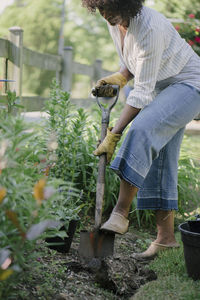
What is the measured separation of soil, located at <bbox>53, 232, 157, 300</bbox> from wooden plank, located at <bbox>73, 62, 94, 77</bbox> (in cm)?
476

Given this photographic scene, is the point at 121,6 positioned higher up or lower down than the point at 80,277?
higher up

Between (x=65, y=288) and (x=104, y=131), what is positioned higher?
(x=104, y=131)

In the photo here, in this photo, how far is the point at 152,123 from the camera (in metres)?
2.53

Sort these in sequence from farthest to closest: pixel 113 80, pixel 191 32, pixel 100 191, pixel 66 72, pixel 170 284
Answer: pixel 191 32
pixel 66 72
pixel 113 80
pixel 100 191
pixel 170 284

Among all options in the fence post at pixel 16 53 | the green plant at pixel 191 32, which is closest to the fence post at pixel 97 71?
the green plant at pixel 191 32

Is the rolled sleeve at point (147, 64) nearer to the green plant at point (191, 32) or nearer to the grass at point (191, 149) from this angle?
the grass at point (191, 149)

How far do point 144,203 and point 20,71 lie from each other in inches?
78.5

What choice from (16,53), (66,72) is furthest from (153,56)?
(66,72)

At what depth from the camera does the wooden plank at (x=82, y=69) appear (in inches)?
277

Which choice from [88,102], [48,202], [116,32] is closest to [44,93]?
[88,102]

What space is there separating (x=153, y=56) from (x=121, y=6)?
12.9 inches

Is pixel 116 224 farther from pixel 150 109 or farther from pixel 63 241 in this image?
pixel 150 109

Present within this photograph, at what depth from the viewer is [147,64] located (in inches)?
99.2

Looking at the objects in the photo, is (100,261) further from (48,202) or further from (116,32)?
(116,32)
